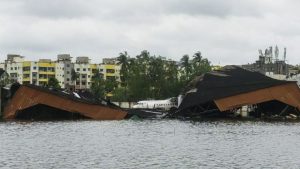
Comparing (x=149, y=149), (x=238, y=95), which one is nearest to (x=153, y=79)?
(x=238, y=95)

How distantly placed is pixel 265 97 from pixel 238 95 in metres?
4.37

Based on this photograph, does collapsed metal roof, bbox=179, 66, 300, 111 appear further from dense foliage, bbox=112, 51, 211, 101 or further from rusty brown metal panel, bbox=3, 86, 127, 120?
dense foliage, bbox=112, 51, 211, 101

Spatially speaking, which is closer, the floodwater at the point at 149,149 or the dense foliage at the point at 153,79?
the floodwater at the point at 149,149

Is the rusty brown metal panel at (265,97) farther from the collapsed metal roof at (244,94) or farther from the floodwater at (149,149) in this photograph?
the floodwater at (149,149)

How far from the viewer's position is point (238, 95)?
106875 mm

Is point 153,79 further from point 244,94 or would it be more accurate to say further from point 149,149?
point 149,149

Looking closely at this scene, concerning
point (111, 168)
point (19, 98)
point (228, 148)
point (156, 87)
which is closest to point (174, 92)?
point (156, 87)

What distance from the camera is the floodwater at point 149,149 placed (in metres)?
44.4

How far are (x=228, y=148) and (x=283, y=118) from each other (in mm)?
59389

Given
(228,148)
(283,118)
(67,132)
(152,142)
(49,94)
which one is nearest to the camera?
(228,148)

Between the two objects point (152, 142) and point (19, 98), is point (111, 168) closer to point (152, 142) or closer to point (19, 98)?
point (152, 142)

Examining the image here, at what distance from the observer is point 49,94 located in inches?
3994

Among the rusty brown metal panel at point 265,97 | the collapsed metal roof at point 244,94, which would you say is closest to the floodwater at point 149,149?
the rusty brown metal panel at point 265,97

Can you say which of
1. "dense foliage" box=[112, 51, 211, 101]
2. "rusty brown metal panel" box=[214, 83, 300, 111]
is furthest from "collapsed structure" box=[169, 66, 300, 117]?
"dense foliage" box=[112, 51, 211, 101]
